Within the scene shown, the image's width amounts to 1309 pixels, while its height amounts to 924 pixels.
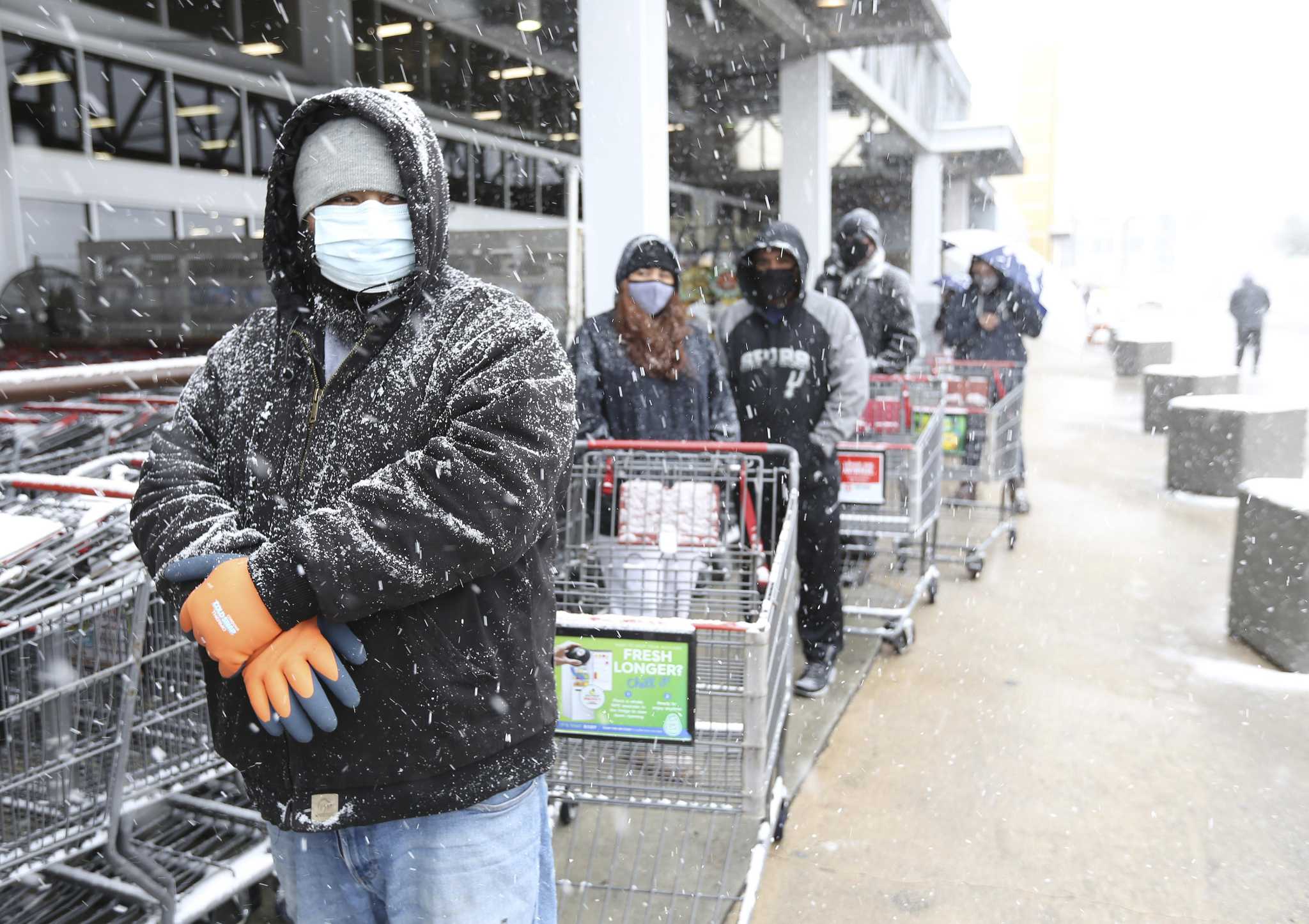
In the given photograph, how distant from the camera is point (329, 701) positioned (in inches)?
65.2

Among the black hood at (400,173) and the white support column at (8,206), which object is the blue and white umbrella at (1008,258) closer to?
the black hood at (400,173)

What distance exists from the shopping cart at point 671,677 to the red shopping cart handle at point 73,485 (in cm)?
126

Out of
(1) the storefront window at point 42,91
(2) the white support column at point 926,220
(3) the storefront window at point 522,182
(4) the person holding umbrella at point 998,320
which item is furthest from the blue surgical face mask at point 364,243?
(2) the white support column at point 926,220

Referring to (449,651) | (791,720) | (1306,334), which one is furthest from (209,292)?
(1306,334)

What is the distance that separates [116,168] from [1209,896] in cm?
1413

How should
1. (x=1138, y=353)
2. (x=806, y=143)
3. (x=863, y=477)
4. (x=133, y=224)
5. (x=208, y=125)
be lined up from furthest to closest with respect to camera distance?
1. (x=1138, y=353)
2. (x=208, y=125)
3. (x=133, y=224)
4. (x=806, y=143)
5. (x=863, y=477)

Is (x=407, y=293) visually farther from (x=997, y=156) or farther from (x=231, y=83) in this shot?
(x=997, y=156)

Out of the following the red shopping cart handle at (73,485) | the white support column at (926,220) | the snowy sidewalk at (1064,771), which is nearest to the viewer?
the red shopping cart handle at (73,485)

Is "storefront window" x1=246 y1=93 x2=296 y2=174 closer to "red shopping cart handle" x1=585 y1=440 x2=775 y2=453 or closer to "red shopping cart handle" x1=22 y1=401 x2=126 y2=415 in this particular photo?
"red shopping cart handle" x1=22 y1=401 x2=126 y2=415

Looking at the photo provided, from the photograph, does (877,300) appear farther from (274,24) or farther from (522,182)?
(522,182)

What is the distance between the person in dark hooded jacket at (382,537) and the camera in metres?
1.59

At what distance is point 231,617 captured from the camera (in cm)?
158

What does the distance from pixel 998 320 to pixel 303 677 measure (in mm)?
7898

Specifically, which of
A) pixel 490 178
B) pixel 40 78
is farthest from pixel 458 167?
pixel 40 78
